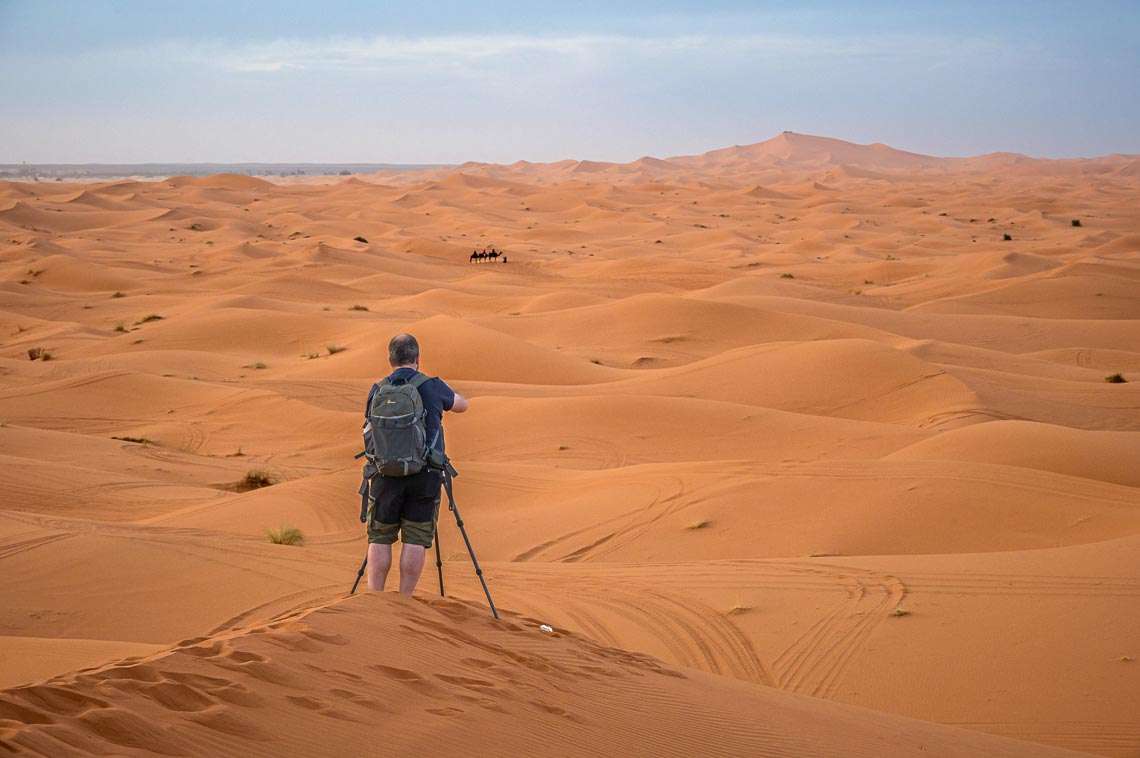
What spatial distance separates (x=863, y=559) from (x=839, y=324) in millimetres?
17453

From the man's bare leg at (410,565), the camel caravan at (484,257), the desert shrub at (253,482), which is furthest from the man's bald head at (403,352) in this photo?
the camel caravan at (484,257)

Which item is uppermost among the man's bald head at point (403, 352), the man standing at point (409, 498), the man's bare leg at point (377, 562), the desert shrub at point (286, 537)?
the man's bald head at point (403, 352)

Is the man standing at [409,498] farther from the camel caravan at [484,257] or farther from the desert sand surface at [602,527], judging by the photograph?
the camel caravan at [484,257]

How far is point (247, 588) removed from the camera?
701cm

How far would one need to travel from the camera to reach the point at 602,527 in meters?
9.91

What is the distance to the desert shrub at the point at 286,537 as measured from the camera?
8750 millimetres

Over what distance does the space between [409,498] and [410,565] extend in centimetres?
39

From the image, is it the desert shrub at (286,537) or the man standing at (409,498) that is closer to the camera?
the man standing at (409,498)

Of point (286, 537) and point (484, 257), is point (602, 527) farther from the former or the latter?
point (484, 257)

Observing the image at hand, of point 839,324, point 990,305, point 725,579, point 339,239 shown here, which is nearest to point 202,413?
point 725,579

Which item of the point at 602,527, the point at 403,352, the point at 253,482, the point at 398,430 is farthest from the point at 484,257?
the point at 398,430

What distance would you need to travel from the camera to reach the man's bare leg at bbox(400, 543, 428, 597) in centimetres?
546

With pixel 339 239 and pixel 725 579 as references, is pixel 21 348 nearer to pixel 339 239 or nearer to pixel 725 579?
pixel 725 579

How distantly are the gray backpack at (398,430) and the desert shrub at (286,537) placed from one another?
384 cm
